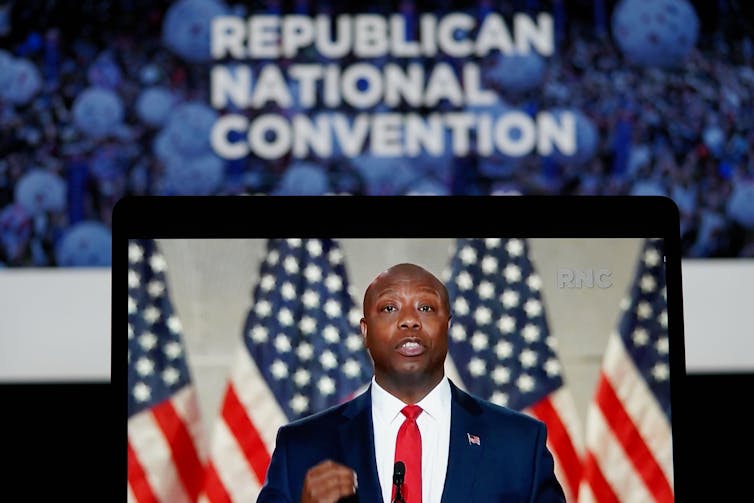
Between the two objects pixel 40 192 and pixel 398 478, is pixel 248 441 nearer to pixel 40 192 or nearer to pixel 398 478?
pixel 398 478

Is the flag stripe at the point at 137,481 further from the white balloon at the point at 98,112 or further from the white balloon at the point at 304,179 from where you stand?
the white balloon at the point at 98,112

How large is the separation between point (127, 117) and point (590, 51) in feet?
3.01

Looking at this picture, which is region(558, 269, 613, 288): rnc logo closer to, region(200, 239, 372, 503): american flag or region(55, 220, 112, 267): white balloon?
region(200, 239, 372, 503): american flag

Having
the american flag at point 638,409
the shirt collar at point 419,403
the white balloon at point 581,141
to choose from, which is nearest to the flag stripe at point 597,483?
the american flag at point 638,409

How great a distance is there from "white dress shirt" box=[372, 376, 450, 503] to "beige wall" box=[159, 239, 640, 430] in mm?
78

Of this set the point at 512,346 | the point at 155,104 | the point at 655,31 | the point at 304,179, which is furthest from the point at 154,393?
the point at 655,31

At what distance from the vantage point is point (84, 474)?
1.77m

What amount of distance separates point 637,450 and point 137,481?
34 cm

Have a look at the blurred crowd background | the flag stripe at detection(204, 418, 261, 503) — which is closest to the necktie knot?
the flag stripe at detection(204, 418, 261, 503)

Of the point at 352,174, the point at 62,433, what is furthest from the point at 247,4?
the point at 62,433

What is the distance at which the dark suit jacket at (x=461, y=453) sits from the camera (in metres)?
0.63

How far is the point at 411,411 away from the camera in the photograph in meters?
0.66

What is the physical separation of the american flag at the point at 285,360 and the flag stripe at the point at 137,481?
Result: 0.04m

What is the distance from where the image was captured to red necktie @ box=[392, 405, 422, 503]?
0.62 m
